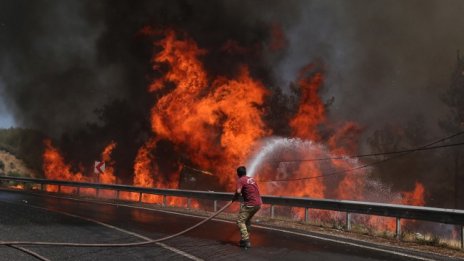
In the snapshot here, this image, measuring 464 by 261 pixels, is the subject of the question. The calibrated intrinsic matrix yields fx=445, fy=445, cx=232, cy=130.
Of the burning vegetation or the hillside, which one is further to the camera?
the hillside

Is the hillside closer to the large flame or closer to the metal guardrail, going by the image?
the large flame

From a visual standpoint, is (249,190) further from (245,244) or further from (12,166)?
(12,166)

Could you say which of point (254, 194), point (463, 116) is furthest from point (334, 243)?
point (463, 116)

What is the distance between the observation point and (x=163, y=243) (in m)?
8.27

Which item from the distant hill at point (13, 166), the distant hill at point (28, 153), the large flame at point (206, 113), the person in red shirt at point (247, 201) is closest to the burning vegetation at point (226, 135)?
the large flame at point (206, 113)

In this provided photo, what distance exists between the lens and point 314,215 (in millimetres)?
20719

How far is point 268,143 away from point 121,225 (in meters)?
13.3

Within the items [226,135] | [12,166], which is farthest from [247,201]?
[12,166]

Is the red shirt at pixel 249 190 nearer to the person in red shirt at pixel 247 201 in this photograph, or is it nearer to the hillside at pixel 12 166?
the person in red shirt at pixel 247 201

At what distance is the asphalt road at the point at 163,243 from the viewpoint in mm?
7168

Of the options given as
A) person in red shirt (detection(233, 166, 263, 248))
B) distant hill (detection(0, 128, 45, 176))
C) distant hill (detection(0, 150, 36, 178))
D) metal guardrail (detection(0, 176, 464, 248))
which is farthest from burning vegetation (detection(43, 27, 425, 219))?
distant hill (detection(0, 150, 36, 178))

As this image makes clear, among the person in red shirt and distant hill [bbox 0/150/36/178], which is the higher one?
distant hill [bbox 0/150/36/178]

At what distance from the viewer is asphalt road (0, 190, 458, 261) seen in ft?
23.5

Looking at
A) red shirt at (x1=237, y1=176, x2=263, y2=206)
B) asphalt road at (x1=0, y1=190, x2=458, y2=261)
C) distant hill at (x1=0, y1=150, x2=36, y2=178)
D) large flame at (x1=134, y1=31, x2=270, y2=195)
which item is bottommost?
asphalt road at (x1=0, y1=190, x2=458, y2=261)
